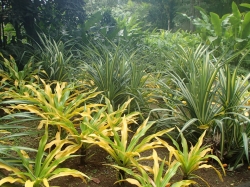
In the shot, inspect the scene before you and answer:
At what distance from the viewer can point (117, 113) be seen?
84.0 inches

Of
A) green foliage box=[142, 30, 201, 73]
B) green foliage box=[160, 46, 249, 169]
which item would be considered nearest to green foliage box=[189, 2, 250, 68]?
green foliage box=[142, 30, 201, 73]

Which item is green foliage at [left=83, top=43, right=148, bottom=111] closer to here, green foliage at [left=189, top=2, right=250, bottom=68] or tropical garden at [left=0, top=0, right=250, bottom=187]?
tropical garden at [left=0, top=0, right=250, bottom=187]

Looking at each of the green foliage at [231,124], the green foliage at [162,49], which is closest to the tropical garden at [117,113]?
the green foliage at [231,124]

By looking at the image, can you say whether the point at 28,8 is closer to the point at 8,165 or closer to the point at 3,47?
the point at 3,47

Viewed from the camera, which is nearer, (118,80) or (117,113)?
(117,113)

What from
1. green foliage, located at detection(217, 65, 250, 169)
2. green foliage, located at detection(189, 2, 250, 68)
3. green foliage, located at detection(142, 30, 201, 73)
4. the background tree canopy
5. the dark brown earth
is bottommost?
the dark brown earth

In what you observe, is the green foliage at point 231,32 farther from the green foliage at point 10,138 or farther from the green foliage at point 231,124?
the green foliage at point 10,138

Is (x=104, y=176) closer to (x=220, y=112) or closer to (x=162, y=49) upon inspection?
(x=220, y=112)

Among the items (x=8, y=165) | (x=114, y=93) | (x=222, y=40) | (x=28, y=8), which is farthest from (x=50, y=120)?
(x=222, y=40)

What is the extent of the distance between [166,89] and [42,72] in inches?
79.8

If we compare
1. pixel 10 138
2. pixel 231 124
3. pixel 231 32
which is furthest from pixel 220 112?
pixel 231 32

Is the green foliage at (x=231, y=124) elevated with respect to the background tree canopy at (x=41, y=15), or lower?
lower

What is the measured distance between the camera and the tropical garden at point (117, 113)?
1.67 metres

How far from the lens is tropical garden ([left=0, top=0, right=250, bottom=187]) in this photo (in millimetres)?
1667
